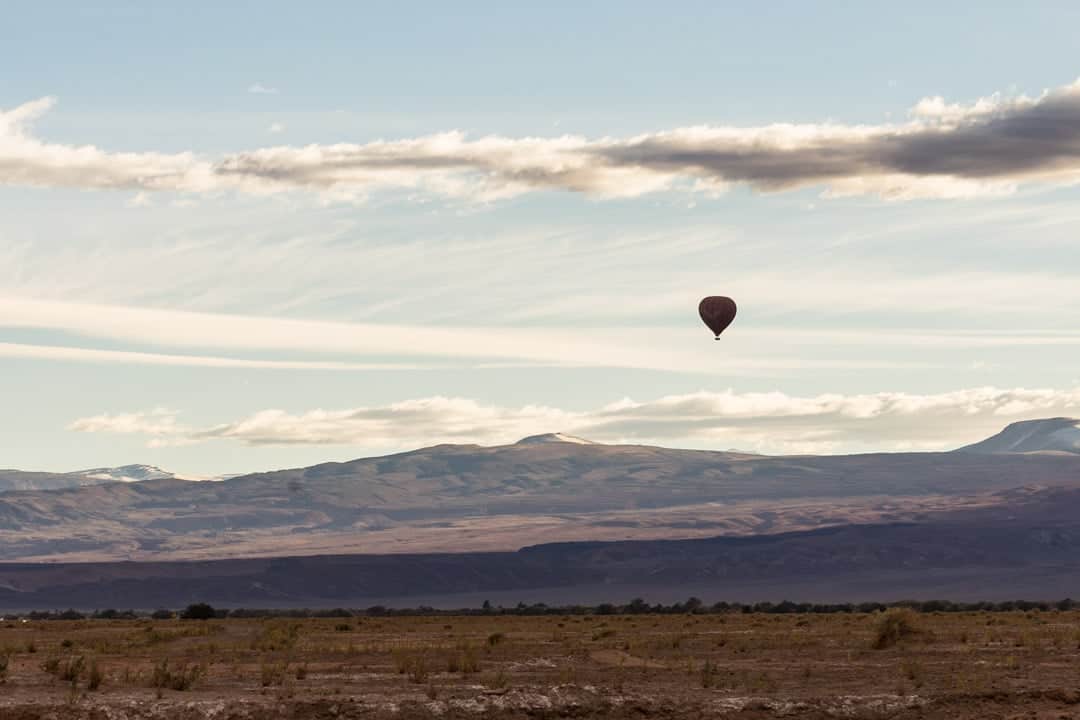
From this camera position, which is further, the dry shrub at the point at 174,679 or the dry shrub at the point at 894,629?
the dry shrub at the point at 894,629

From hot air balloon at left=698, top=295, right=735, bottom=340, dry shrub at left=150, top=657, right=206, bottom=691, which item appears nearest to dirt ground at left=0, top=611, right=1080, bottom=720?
dry shrub at left=150, top=657, right=206, bottom=691

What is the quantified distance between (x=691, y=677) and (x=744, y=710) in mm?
7549

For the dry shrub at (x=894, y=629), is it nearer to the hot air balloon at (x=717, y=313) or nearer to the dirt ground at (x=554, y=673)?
the dirt ground at (x=554, y=673)

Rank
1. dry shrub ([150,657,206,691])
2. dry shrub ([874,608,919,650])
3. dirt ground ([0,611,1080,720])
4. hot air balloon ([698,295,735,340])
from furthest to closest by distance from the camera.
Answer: hot air balloon ([698,295,735,340]), dry shrub ([874,608,919,650]), dry shrub ([150,657,206,691]), dirt ground ([0,611,1080,720])

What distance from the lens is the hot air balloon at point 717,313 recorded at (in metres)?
117

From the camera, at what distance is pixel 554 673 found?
1875 inches

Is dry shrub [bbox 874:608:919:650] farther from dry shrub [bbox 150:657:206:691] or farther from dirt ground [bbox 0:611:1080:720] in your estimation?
dry shrub [bbox 150:657:206:691]

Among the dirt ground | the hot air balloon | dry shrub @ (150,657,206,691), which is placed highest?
the hot air balloon

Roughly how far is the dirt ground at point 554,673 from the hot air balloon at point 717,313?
45.4m

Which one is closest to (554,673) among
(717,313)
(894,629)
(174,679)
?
(174,679)

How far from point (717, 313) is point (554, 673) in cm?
7218

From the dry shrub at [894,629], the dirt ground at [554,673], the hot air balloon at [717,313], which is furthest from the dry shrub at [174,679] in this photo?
the hot air balloon at [717,313]

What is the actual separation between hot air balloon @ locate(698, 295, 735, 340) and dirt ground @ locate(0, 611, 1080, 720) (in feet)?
149

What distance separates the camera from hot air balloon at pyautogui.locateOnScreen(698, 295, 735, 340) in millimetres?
117438
